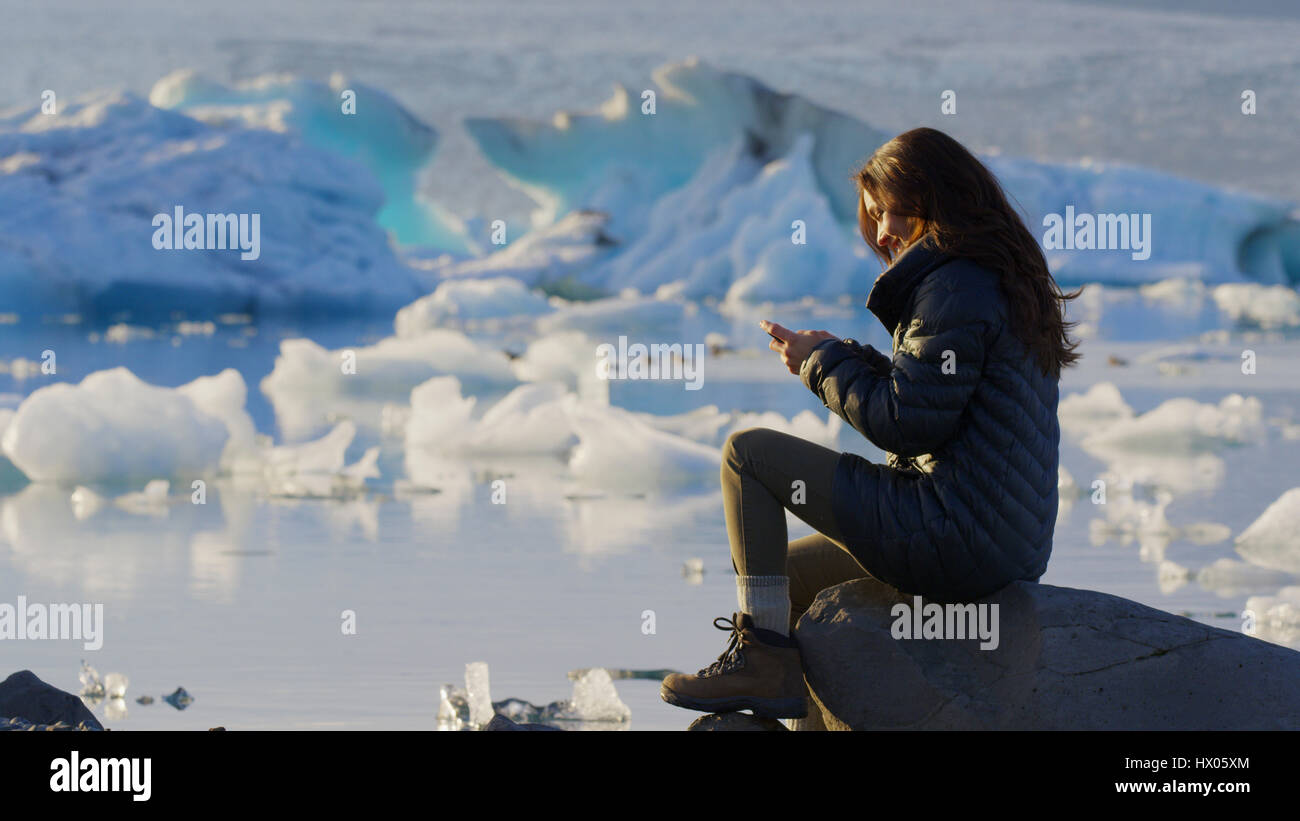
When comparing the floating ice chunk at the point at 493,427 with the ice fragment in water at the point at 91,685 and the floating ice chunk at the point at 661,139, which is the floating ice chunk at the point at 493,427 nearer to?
the ice fragment in water at the point at 91,685

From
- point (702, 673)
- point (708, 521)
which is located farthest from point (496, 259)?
point (702, 673)

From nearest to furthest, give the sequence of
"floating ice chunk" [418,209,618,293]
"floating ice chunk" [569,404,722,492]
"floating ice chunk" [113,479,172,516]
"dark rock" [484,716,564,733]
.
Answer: "dark rock" [484,716,564,733]
"floating ice chunk" [113,479,172,516]
"floating ice chunk" [569,404,722,492]
"floating ice chunk" [418,209,618,293]

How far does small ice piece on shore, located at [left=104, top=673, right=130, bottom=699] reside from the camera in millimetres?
2850

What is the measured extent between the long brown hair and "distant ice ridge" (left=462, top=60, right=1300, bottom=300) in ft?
59.2

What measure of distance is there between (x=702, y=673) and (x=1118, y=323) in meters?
14.7

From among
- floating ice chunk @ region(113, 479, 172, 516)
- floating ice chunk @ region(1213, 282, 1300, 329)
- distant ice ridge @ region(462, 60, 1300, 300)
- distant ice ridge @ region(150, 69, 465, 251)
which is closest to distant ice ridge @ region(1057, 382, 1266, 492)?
floating ice chunk @ region(113, 479, 172, 516)

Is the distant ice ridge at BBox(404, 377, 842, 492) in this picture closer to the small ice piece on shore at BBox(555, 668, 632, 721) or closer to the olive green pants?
the small ice piece on shore at BBox(555, 668, 632, 721)

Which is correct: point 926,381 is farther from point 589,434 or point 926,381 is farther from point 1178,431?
point 1178,431

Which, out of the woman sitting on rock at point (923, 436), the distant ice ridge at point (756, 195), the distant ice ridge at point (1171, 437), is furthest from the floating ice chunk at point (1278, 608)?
the distant ice ridge at point (756, 195)

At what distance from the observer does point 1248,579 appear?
3.97 m

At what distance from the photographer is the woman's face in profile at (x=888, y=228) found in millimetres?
2150

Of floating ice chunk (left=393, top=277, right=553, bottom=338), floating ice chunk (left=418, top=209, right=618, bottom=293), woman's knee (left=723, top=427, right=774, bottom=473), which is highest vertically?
floating ice chunk (left=418, top=209, right=618, bottom=293)

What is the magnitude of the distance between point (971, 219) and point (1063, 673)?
25.1 inches
